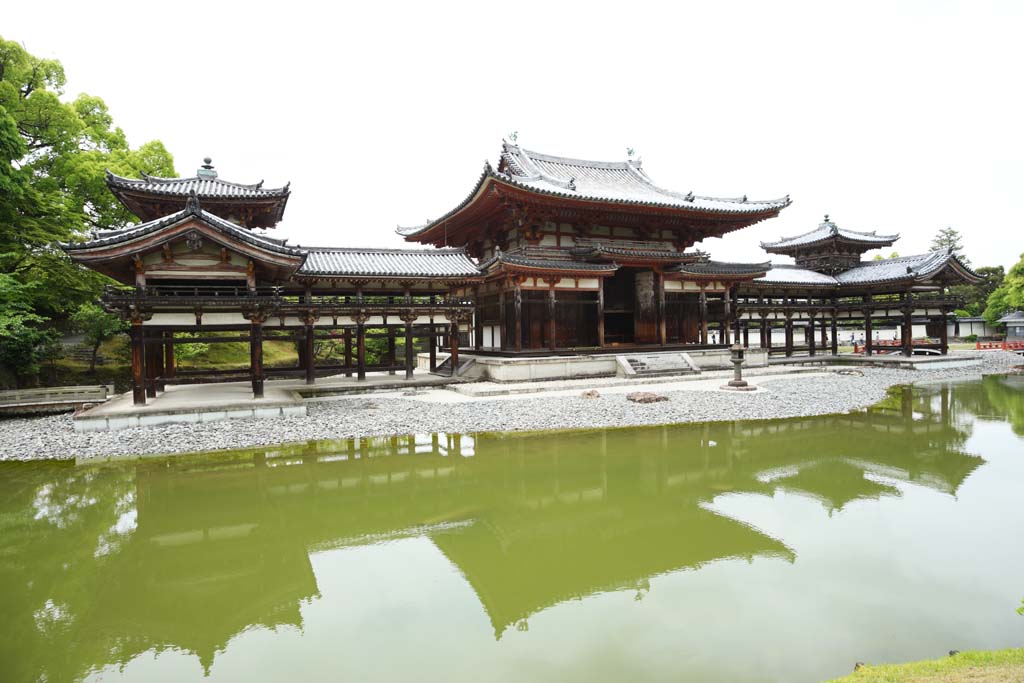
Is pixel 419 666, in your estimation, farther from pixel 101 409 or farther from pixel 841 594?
pixel 101 409

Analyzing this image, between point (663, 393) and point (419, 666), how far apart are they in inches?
554

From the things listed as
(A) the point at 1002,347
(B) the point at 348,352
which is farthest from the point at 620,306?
(A) the point at 1002,347

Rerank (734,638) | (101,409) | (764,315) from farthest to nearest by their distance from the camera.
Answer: (764,315), (101,409), (734,638)

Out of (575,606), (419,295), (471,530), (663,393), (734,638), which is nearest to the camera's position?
(734,638)

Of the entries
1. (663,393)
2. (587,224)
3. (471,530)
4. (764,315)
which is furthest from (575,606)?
(764,315)

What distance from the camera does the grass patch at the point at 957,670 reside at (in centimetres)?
296

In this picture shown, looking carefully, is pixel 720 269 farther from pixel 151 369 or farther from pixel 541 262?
pixel 151 369

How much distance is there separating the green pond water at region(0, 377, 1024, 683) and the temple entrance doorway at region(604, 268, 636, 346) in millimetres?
15849

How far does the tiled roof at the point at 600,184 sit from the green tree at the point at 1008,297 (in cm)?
3084

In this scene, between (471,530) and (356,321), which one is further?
(356,321)

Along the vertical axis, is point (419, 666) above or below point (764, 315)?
below

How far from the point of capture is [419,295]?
20250 millimetres

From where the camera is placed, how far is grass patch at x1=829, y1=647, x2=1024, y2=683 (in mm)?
2959

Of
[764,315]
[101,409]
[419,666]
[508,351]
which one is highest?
[764,315]
